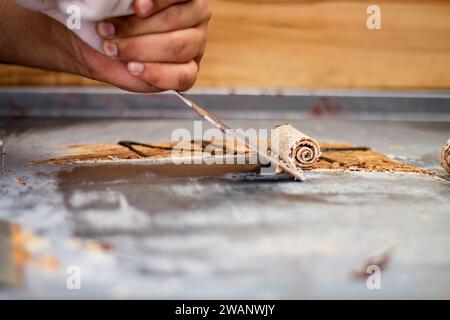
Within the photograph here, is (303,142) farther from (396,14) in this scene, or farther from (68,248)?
(396,14)

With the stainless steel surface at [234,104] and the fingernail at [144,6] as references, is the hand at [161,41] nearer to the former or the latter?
the fingernail at [144,6]

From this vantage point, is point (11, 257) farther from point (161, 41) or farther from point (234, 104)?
point (234, 104)

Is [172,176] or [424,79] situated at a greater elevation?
[424,79]

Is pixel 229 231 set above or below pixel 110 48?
below

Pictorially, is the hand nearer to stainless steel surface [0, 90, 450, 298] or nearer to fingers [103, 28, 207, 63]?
fingers [103, 28, 207, 63]

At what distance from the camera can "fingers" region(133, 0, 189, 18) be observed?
105cm

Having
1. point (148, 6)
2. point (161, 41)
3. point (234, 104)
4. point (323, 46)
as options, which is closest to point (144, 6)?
point (148, 6)

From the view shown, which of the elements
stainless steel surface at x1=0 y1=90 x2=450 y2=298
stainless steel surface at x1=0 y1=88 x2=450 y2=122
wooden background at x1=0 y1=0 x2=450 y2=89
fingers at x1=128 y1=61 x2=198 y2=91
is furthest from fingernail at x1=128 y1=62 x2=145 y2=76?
wooden background at x1=0 y1=0 x2=450 y2=89

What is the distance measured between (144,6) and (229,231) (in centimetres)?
46

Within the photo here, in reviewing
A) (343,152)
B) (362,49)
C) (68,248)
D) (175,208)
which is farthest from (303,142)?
(362,49)

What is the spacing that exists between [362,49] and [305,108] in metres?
0.45

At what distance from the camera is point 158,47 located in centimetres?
117

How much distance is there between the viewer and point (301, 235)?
893mm
